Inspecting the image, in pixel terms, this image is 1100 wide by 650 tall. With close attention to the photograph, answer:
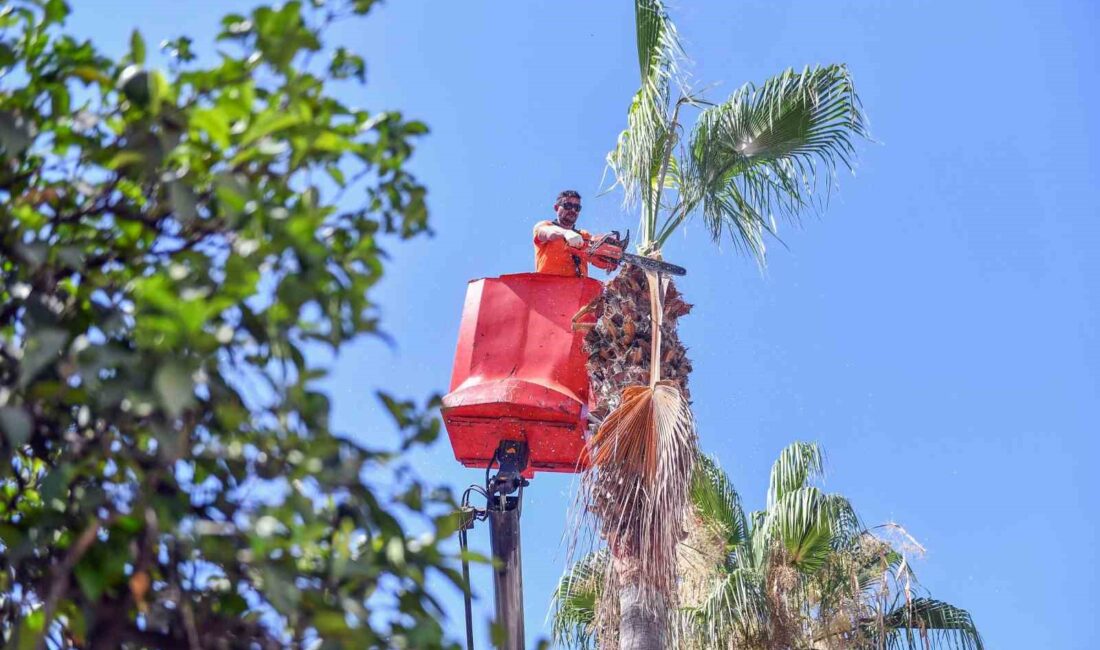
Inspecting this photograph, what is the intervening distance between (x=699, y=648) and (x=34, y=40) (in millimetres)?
10688

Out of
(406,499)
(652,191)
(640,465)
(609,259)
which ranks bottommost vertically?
(406,499)

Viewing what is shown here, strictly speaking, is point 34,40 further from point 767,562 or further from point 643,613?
point 767,562

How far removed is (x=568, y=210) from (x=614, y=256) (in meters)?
0.72

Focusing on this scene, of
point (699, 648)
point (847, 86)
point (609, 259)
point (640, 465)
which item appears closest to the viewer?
point (640, 465)

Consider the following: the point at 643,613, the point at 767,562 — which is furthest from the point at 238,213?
the point at 767,562

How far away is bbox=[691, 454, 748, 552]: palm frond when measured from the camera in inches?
552

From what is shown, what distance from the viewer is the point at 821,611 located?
12742 mm

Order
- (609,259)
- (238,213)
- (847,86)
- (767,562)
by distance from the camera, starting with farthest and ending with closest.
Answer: (767,562) → (847,86) → (609,259) → (238,213)

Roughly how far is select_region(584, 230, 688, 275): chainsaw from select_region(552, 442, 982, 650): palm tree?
3.46 m

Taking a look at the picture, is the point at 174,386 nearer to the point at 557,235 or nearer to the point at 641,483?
the point at 641,483

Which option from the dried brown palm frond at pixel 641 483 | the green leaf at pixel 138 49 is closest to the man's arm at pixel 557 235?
the dried brown palm frond at pixel 641 483

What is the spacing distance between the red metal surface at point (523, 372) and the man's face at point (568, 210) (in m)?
0.65

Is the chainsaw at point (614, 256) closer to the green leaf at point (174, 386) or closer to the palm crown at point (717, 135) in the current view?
the palm crown at point (717, 135)

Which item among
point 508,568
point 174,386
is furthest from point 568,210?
point 174,386
